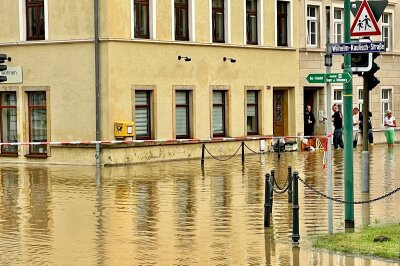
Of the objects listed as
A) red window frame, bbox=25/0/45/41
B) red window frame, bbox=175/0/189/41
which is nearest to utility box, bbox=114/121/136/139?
red window frame, bbox=25/0/45/41

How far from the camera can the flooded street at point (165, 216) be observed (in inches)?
631

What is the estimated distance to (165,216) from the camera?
21.1m

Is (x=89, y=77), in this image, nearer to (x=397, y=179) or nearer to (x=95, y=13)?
(x=95, y=13)

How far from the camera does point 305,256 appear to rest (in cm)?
1569

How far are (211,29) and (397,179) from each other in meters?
13.1

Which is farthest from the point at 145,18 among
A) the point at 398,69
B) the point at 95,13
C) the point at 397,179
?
the point at 398,69

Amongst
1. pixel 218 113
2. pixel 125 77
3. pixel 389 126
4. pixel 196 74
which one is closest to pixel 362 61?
pixel 125 77

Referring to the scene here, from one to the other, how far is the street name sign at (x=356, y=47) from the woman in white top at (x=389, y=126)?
32161mm

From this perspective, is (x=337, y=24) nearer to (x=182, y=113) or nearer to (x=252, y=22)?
(x=252, y=22)

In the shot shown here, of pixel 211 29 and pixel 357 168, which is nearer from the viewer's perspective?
pixel 357 168

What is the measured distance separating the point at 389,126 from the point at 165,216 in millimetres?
30542

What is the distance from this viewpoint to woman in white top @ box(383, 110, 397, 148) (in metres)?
49.8

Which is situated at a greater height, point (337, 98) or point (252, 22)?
point (252, 22)

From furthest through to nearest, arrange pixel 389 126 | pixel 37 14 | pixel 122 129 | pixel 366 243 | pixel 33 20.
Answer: pixel 389 126, pixel 33 20, pixel 37 14, pixel 122 129, pixel 366 243
